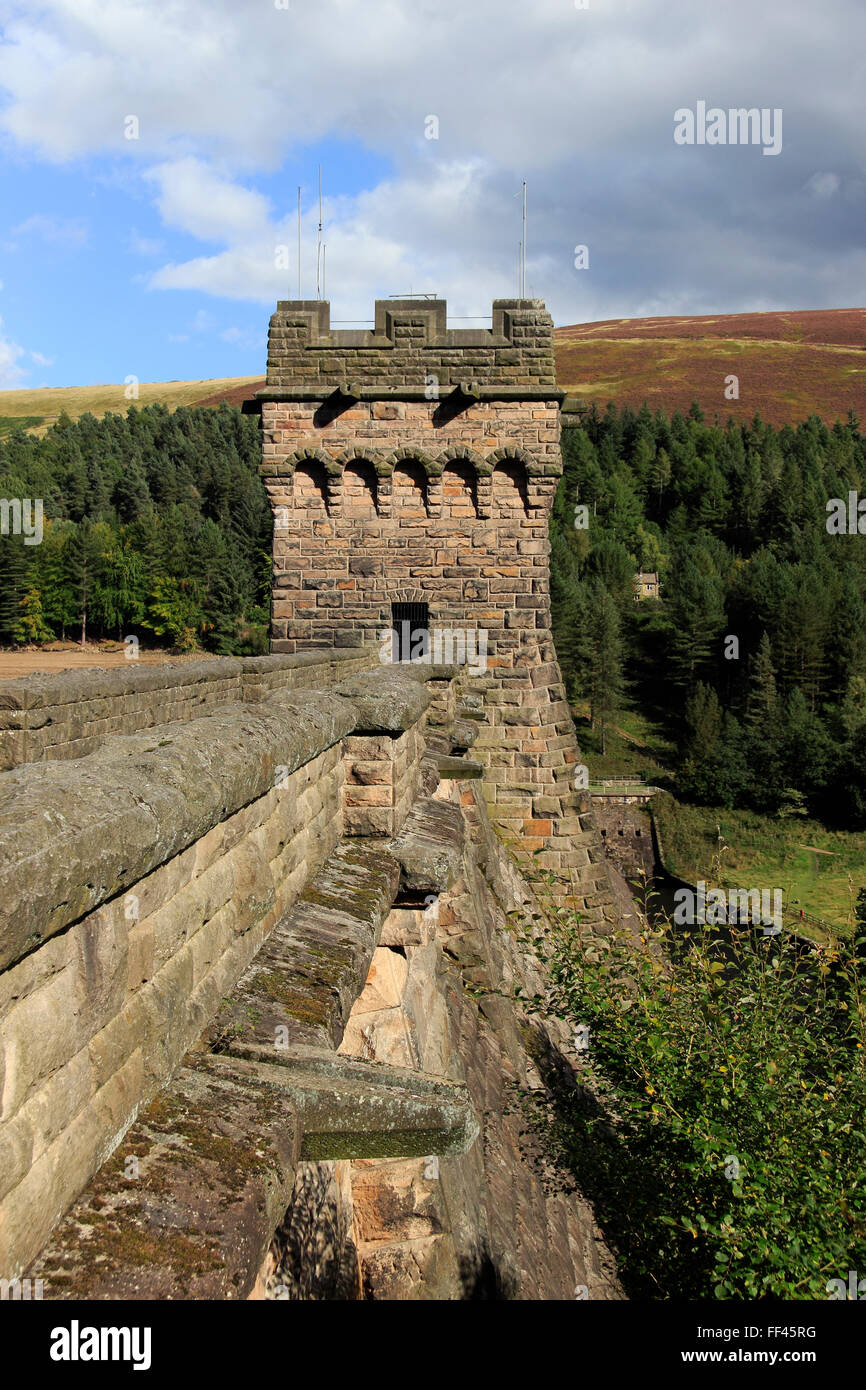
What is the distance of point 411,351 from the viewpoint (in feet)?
43.2

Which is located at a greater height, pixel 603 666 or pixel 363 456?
pixel 363 456

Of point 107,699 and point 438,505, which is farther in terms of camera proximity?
point 438,505

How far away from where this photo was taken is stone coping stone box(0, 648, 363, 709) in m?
4.57

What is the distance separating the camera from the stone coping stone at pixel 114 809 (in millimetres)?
1476

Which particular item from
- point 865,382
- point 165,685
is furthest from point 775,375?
point 165,685

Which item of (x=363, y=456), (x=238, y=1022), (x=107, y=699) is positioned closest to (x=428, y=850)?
(x=238, y=1022)

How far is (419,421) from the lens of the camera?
13.3 m

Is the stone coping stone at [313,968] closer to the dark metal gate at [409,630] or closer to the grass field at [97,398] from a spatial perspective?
the dark metal gate at [409,630]

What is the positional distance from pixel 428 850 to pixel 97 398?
163791mm

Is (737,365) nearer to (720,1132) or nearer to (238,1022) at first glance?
(720,1132)

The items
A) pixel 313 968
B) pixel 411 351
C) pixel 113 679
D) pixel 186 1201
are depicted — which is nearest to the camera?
pixel 186 1201

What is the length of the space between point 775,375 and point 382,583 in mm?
127829

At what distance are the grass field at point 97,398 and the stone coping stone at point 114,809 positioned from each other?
141708mm
